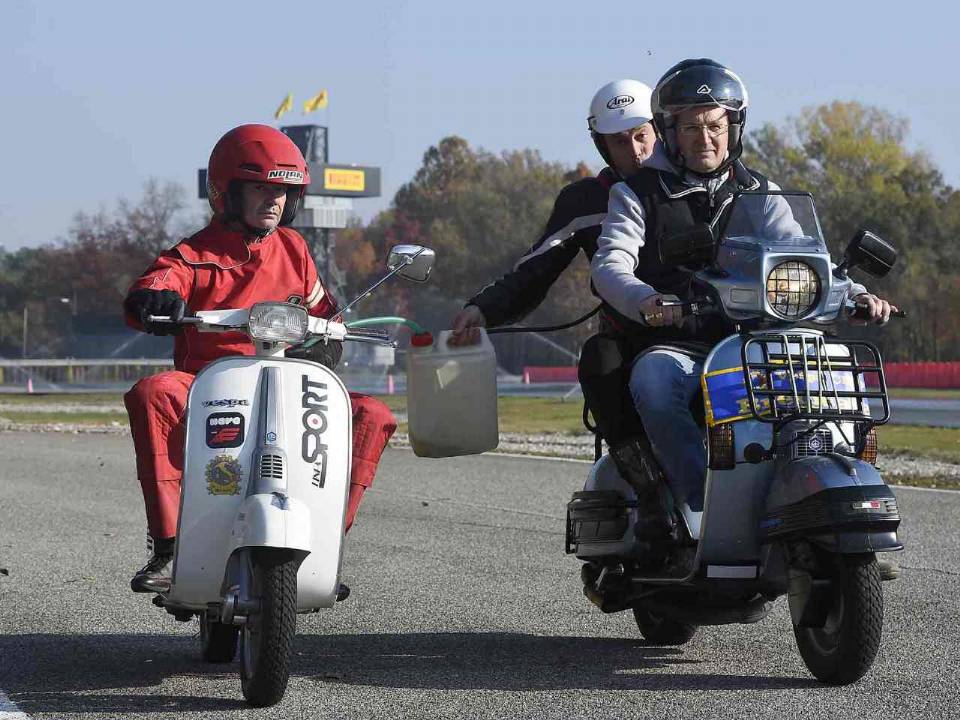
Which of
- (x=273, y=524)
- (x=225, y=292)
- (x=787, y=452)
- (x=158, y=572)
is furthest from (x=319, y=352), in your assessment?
(x=787, y=452)

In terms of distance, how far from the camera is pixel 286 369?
540 cm

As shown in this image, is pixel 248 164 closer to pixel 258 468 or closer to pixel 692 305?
pixel 258 468

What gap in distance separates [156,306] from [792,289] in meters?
1.95

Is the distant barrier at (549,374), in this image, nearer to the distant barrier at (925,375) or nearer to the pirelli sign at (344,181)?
the distant barrier at (925,375)

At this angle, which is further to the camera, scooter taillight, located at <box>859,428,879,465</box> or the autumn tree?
the autumn tree

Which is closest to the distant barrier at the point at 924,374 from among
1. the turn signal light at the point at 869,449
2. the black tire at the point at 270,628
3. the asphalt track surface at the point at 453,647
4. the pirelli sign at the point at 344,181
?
the asphalt track surface at the point at 453,647

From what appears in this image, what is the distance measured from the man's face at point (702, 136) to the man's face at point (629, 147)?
1.04m

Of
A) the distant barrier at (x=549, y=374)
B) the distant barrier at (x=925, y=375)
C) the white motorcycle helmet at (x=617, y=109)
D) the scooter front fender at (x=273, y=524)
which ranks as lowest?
the distant barrier at (x=549, y=374)

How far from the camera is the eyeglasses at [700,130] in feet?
19.0

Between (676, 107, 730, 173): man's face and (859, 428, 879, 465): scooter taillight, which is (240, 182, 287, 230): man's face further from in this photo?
(859, 428, 879, 465): scooter taillight

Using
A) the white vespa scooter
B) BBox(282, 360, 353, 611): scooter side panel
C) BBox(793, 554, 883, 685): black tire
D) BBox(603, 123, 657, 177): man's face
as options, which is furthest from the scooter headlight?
BBox(603, 123, 657, 177): man's face

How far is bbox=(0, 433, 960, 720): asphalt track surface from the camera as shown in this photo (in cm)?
→ 504

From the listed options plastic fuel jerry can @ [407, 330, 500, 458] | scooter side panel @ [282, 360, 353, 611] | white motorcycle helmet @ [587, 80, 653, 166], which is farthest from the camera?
white motorcycle helmet @ [587, 80, 653, 166]

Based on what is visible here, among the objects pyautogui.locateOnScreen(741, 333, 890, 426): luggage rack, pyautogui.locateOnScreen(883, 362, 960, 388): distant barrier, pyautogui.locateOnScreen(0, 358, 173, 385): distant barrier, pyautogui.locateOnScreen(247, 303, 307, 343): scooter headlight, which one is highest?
pyautogui.locateOnScreen(247, 303, 307, 343): scooter headlight
